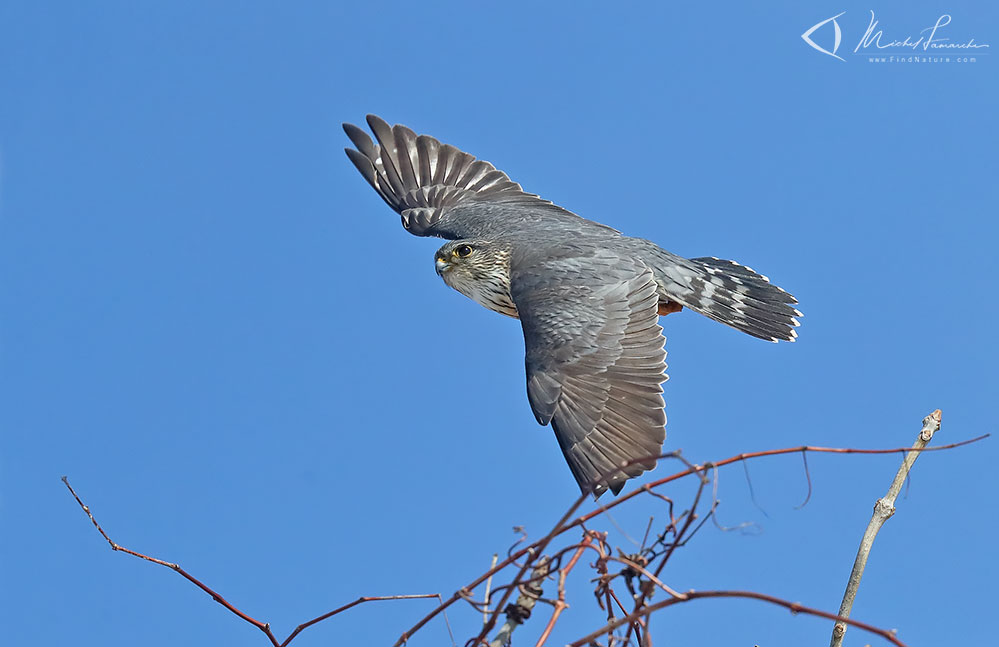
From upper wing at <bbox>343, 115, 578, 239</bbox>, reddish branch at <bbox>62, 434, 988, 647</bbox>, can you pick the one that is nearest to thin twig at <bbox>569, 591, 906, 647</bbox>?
reddish branch at <bbox>62, 434, 988, 647</bbox>

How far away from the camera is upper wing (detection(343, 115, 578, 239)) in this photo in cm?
1044

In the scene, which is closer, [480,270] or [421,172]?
[480,270]

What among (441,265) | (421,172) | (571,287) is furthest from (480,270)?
(421,172)

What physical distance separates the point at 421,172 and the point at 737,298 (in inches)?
Answer: 146

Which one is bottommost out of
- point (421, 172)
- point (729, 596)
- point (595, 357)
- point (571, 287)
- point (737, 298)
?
point (729, 596)

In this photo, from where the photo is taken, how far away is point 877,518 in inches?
107

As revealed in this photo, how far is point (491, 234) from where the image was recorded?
353 inches

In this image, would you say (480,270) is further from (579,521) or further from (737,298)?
(579,521)

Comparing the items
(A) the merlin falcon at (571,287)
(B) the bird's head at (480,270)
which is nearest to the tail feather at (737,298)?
(A) the merlin falcon at (571,287)

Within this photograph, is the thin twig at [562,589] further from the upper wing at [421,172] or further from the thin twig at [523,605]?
the upper wing at [421,172]

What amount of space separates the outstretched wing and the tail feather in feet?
2.24

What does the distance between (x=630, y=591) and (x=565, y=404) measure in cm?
422

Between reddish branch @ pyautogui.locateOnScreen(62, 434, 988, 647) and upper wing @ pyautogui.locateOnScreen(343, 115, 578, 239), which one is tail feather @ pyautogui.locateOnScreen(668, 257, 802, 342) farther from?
reddish branch @ pyautogui.locateOnScreen(62, 434, 988, 647)

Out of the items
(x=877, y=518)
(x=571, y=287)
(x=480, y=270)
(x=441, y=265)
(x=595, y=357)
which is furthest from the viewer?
(x=441, y=265)
